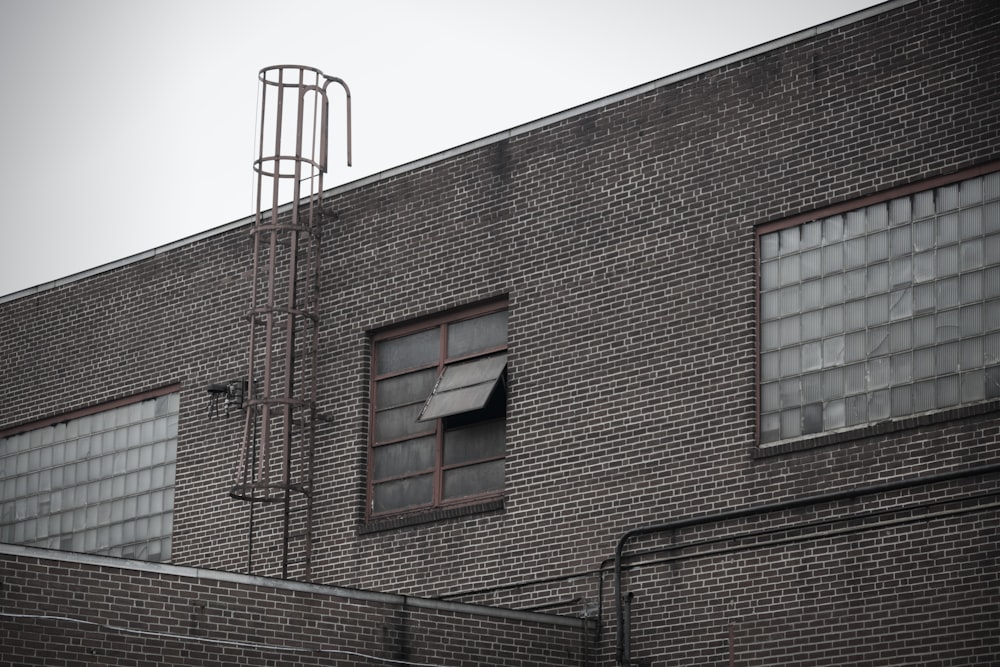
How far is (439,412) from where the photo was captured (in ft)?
65.9

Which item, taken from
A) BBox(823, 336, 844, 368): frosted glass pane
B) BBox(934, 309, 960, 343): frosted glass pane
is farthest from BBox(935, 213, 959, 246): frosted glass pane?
BBox(823, 336, 844, 368): frosted glass pane

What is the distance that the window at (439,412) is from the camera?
2005cm

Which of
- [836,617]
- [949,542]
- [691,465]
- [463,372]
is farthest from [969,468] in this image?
[463,372]

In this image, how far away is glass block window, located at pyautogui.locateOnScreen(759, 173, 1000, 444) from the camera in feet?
53.8

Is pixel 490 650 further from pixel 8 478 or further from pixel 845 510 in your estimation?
pixel 8 478

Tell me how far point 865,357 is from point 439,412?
5372mm

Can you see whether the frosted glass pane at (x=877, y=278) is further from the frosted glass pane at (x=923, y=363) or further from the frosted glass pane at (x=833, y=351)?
the frosted glass pane at (x=923, y=363)

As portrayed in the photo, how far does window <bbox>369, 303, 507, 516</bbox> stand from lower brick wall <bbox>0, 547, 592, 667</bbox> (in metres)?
2.55

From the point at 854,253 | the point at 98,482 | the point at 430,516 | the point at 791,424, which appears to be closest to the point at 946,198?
the point at 854,253

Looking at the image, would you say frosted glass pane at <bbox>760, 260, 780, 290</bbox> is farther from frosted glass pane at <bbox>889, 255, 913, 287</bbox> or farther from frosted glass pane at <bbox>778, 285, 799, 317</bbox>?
frosted glass pane at <bbox>889, 255, 913, 287</bbox>

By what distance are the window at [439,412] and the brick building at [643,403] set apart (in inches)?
1.5

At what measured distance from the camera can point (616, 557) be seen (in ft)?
59.3

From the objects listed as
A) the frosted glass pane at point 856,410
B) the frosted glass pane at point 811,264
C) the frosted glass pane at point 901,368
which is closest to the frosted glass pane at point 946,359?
the frosted glass pane at point 901,368

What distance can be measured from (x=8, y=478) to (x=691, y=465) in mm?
11892
